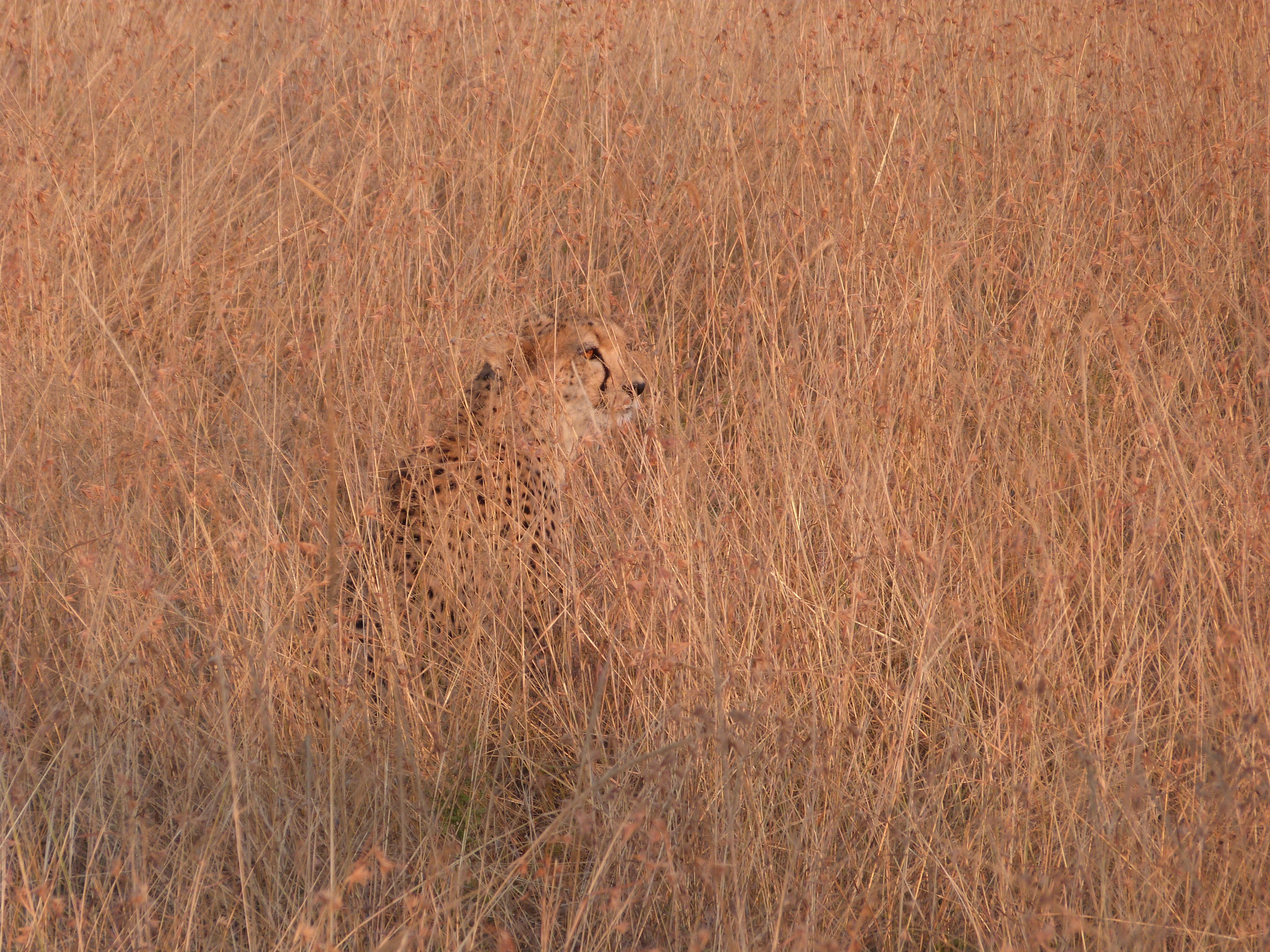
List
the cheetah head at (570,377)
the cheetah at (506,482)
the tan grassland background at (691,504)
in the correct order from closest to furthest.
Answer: the tan grassland background at (691,504) → the cheetah at (506,482) → the cheetah head at (570,377)

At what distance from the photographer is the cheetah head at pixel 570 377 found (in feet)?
8.58

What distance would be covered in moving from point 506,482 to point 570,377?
1.32ft

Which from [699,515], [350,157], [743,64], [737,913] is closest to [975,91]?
[743,64]

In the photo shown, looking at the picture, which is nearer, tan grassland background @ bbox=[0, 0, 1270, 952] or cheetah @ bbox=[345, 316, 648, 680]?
tan grassland background @ bbox=[0, 0, 1270, 952]

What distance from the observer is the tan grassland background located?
5.57ft

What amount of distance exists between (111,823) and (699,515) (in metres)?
1.03

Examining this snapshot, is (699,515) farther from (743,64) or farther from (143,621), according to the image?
(743,64)

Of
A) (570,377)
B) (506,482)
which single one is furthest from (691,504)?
(570,377)

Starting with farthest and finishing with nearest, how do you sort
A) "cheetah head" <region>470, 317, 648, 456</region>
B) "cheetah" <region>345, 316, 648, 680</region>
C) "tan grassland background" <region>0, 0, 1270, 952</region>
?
"cheetah head" <region>470, 317, 648, 456</region>, "cheetah" <region>345, 316, 648, 680</region>, "tan grassland background" <region>0, 0, 1270, 952</region>

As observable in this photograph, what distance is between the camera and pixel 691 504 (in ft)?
7.79

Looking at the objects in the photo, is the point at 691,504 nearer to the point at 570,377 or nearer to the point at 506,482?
the point at 506,482

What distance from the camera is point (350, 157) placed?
391cm

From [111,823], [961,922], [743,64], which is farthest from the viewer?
[743,64]

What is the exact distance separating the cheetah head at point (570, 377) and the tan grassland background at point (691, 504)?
10 centimetres
